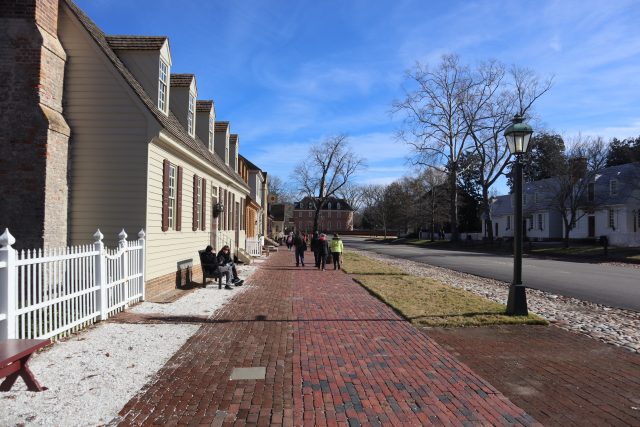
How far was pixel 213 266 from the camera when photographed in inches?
520

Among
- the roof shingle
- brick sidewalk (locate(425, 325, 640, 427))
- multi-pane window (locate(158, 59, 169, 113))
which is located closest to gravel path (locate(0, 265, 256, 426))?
brick sidewalk (locate(425, 325, 640, 427))

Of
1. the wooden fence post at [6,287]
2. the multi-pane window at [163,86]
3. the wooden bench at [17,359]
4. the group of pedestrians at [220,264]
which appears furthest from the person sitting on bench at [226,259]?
the wooden bench at [17,359]

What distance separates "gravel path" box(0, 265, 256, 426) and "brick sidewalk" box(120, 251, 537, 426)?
0.76 ft

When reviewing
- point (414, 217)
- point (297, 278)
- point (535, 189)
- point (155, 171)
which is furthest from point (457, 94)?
point (155, 171)

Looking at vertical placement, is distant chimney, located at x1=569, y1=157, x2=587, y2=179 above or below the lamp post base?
above

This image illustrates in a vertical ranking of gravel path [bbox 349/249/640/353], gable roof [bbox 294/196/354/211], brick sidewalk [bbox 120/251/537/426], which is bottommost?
gravel path [bbox 349/249/640/353]

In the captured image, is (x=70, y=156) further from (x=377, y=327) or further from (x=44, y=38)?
(x=377, y=327)

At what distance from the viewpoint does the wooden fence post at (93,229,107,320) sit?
26.6 ft

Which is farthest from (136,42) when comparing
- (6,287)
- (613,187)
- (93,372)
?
(613,187)

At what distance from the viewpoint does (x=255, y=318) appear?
9.09 meters

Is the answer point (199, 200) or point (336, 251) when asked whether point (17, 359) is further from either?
point (336, 251)

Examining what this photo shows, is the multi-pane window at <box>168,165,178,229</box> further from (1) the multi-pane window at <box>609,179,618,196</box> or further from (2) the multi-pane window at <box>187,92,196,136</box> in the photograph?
(1) the multi-pane window at <box>609,179,618,196</box>

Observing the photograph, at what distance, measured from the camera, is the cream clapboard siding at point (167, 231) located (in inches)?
421

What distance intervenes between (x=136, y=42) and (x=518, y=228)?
9960 millimetres
